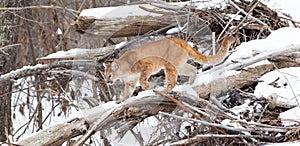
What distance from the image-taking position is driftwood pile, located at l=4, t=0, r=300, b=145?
2613 mm

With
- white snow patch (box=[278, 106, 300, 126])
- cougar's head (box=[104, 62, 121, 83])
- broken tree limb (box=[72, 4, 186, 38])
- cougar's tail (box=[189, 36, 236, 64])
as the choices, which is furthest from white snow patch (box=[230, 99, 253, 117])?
broken tree limb (box=[72, 4, 186, 38])

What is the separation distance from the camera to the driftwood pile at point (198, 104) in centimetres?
261

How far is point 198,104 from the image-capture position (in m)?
2.79

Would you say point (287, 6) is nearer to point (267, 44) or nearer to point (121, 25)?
point (267, 44)

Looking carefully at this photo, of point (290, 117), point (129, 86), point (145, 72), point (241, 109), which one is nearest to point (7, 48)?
point (129, 86)

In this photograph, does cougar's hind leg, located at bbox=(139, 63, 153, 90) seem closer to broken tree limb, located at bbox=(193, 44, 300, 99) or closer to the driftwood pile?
the driftwood pile

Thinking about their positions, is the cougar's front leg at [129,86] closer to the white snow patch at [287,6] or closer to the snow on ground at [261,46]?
the snow on ground at [261,46]

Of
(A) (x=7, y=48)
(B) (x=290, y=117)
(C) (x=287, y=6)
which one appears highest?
(C) (x=287, y=6)

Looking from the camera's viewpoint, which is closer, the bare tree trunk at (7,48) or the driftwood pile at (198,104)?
the driftwood pile at (198,104)

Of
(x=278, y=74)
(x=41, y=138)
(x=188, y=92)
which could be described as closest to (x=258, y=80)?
(x=278, y=74)

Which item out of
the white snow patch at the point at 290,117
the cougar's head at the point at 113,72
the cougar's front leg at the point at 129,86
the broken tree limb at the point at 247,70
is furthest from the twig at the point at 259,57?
the cougar's head at the point at 113,72

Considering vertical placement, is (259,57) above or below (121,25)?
below

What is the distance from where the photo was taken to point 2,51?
4.36 metres

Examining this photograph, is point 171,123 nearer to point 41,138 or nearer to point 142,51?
point 142,51
